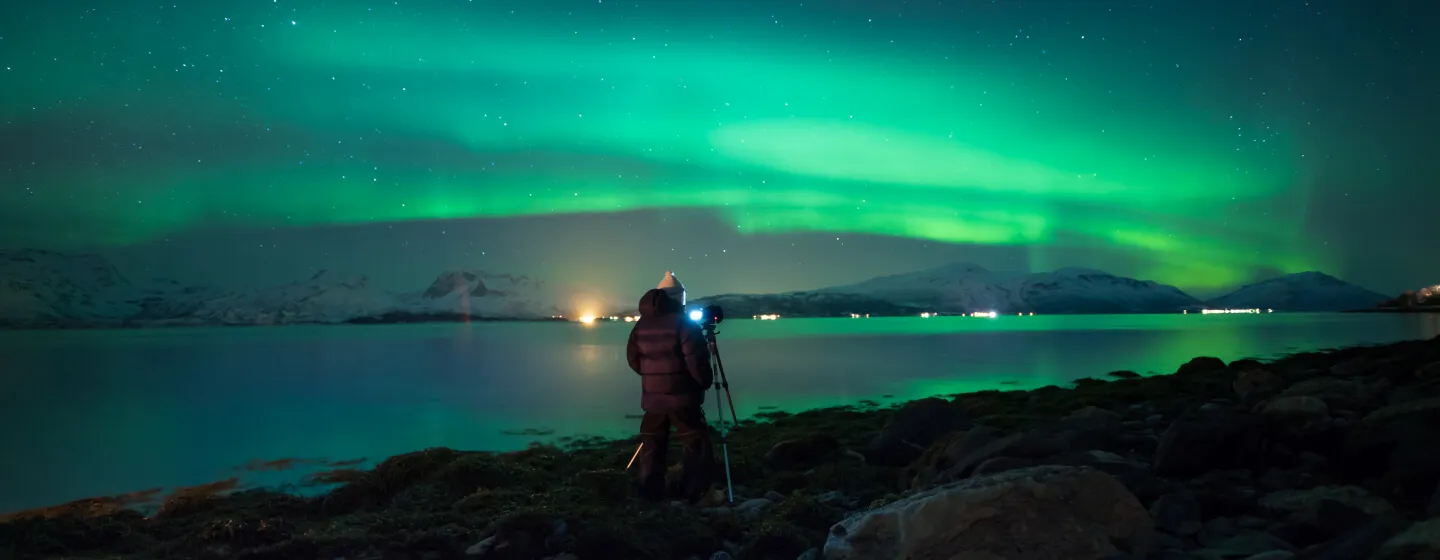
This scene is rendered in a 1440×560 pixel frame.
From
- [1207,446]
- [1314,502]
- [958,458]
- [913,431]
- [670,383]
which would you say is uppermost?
[670,383]

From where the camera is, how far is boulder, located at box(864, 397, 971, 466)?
14.2 meters

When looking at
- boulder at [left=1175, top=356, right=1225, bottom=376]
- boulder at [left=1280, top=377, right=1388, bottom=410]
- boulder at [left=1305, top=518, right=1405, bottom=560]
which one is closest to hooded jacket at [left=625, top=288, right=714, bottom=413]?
boulder at [left=1305, top=518, right=1405, bottom=560]

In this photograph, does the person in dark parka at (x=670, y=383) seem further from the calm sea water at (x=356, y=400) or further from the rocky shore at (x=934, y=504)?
the calm sea water at (x=356, y=400)

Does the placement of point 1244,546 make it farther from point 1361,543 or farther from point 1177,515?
point 1361,543

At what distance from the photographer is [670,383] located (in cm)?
1141

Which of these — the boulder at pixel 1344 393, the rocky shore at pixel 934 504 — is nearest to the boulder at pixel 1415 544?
the rocky shore at pixel 934 504

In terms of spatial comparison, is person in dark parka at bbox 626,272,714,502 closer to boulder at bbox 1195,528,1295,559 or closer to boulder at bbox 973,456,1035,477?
boulder at bbox 973,456,1035,477

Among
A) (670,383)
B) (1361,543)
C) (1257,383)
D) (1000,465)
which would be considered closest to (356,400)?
(670,383)

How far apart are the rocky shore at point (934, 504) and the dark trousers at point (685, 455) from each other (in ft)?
1.30

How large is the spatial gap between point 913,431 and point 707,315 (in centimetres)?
502

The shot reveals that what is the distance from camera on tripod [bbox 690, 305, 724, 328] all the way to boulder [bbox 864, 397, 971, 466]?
4171mm

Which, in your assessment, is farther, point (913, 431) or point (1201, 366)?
point (1201, 366)

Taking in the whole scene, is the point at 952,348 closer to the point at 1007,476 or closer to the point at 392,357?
the point at 392,357

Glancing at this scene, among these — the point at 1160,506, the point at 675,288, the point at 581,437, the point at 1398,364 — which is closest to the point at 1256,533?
the point at 1160,506
